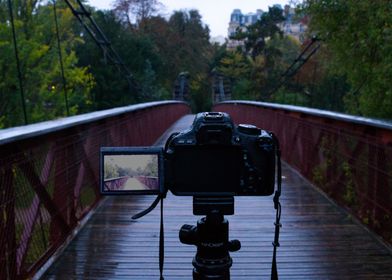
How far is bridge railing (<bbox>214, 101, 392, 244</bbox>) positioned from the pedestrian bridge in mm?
12

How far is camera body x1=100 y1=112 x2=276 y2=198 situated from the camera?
156cm

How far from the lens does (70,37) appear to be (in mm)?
29672

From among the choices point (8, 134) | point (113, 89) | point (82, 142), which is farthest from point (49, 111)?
point (8, 134)

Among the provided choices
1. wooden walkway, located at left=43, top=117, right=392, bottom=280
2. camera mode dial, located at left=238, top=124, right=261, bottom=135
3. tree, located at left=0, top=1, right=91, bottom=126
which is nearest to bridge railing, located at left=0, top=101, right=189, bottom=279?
wooden walkway, located at left=43, top=117, right=392, bottom=280

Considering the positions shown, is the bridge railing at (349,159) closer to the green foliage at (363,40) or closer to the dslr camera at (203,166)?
the green foliage at (363,40)

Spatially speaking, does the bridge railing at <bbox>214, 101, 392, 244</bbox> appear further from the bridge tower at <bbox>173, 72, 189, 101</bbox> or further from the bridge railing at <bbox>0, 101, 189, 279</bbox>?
the bridge tower at <bbox>173, 72, 189, 101</bbox>

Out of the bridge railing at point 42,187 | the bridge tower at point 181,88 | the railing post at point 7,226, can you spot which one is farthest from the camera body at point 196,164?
the bridge tower at point 181,88

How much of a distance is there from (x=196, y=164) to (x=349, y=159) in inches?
111

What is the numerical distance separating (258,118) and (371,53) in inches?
111

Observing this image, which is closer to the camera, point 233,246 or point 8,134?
point 233,246

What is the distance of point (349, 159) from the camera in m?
4.14

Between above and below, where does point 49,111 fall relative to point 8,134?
below

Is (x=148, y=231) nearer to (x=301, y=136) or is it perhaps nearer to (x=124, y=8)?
(x=301, y=136)

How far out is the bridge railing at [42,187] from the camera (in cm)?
239
